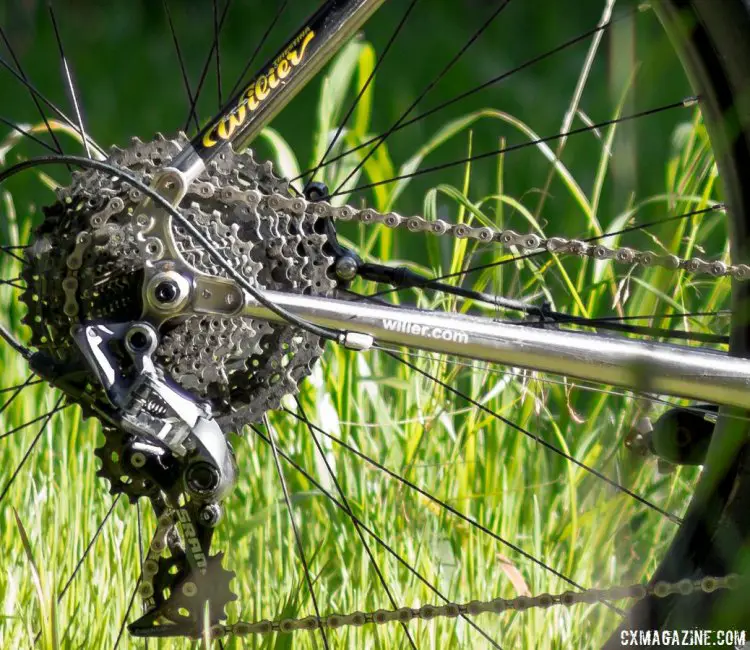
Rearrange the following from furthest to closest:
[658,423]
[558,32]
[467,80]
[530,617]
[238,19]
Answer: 1. [238,19]
2. [558,32]
3. [467,80]
4. [530,617]
5. [658,423]

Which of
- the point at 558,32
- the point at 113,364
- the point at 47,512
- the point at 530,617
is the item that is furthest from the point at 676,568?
the point at 558,32

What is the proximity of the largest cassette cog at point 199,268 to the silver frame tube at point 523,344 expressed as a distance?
0.40 ft

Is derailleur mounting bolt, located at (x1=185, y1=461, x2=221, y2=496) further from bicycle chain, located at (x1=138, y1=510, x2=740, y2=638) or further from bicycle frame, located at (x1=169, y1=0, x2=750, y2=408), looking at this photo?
bicycle frame, located at (x1=169, y1=0, x2=750, y2=408)

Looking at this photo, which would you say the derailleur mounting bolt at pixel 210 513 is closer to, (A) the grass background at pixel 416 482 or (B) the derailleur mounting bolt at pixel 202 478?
(B) the derailleur mounting bolt at pixel 202 478

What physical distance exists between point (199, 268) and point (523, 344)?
0.49 metres

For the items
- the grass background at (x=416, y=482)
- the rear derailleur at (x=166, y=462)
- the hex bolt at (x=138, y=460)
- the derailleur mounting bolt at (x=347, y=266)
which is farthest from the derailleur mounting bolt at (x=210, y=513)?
the derailleur mounting bolt at (x=347, y=266)

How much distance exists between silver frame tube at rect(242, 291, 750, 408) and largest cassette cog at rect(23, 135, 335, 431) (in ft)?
0.40

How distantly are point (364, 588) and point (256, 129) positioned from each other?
0.92m

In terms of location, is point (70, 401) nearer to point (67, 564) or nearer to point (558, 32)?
point (67, 564)

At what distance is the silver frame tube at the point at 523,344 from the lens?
170 cm

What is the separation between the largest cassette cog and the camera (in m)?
1.81

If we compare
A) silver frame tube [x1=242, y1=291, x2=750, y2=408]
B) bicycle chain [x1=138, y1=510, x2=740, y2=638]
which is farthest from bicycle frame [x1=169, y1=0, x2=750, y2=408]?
bicycle chain [x1=138, y1=510, x2=740, y2=638]

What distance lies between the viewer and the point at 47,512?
2631mm

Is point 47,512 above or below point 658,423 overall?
below
